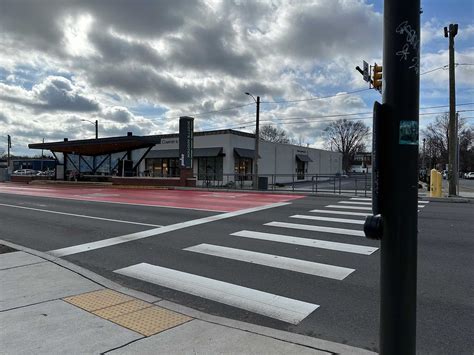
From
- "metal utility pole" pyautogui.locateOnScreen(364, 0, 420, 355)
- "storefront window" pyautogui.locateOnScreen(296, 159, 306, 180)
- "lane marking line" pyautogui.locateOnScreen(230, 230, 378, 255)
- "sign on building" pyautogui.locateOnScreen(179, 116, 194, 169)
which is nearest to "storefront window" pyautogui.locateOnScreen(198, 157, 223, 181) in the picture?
"sign on building" pyautogui.locateOnScreen(179, 116, 194, 169)

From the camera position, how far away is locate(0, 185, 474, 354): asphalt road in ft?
15.0

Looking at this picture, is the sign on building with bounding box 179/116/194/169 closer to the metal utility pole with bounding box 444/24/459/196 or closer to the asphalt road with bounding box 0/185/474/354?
the asphalt road with bounding box 0/185/474/354

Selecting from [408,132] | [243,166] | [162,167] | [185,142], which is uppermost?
[185,142]

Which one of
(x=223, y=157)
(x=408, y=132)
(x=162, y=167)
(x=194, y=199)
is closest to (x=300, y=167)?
(x=223, y=157)

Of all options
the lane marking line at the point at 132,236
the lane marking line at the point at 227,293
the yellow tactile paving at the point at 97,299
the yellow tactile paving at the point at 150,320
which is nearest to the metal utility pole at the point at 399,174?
the lane marking line at the point at 227,293

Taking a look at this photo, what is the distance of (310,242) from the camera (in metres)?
8.84

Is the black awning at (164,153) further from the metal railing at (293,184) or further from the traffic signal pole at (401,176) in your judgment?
the traffic signal pole at (401,176)

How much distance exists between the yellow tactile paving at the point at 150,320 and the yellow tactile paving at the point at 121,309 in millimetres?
94

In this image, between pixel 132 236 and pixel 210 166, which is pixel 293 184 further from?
pixel 132 236

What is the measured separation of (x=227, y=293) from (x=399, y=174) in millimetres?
3724

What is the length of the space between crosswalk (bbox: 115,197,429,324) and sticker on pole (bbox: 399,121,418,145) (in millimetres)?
2854

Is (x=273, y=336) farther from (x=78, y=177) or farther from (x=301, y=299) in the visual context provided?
(x=78, y=177)

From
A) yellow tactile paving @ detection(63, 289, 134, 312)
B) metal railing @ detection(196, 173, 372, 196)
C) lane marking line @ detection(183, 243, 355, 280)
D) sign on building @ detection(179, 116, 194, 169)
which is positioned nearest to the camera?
yellow tactile paving @ detection(63, 289, 134, 312)

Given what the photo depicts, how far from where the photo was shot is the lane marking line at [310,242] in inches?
318
